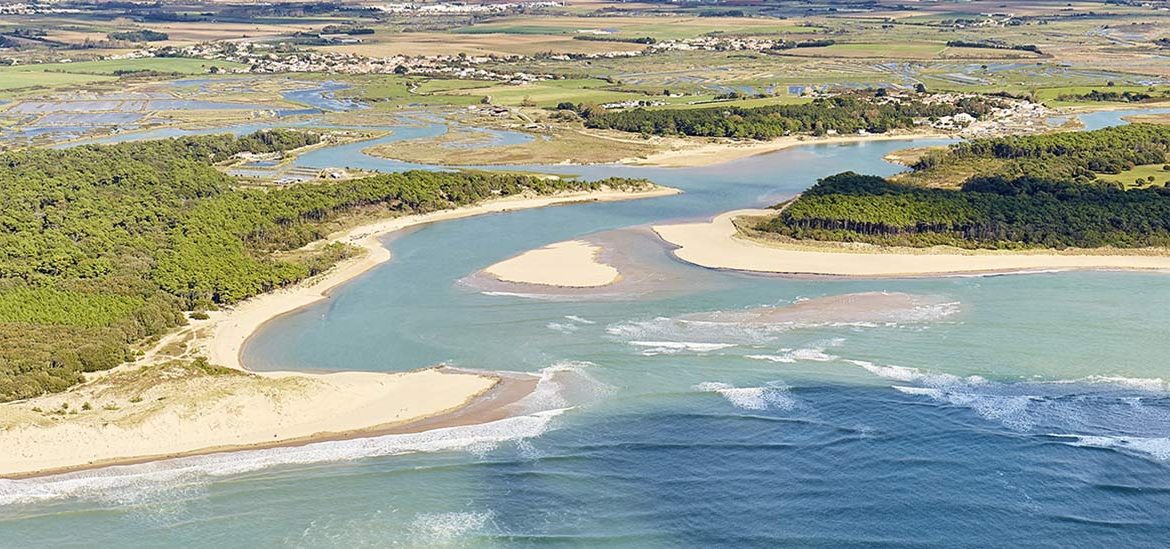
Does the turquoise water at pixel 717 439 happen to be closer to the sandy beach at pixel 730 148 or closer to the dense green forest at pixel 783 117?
the sandy beach at pixel 730 148

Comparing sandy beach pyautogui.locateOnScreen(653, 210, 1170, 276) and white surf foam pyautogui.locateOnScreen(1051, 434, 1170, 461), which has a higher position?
white surf foam pyautogui.locateOnScreen(1051, 434, 1170, 461)

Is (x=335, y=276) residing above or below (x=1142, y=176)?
below

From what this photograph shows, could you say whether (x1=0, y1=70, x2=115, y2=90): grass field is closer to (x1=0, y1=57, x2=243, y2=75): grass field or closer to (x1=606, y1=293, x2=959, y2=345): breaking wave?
(x1=0, y1=57, x2=243, y2=75): grass field

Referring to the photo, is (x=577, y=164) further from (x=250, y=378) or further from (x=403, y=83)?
(x=403, y=83)

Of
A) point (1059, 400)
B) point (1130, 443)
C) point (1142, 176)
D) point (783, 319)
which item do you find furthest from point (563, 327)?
point (1142, 176)

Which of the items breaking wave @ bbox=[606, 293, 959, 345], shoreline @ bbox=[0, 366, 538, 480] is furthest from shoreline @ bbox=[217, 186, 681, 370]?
breaking wave @ bbox=[606, 293, 959, 345]

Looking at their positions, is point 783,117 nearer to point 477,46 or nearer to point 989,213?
point 989,213
